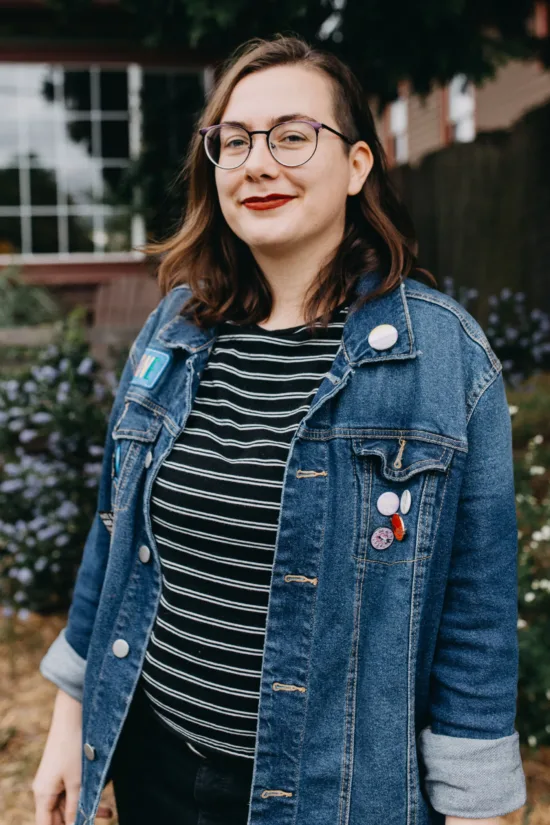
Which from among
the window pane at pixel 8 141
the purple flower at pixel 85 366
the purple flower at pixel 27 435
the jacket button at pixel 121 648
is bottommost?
the jacket button at pixel 121 648

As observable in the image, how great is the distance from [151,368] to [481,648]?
2.70 feet

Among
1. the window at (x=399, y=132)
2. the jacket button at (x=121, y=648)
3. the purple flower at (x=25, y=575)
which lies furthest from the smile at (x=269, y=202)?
the window at (x=399, y=132)

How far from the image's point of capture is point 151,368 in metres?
1.66

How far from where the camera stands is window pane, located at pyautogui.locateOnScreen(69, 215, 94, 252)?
891 centimetres

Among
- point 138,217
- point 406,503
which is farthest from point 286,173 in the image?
point 138,217

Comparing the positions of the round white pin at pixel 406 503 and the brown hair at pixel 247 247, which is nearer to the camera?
the round white pin at pixel 406 503

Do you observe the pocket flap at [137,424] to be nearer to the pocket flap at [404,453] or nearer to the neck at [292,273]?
the neck at [292,273]

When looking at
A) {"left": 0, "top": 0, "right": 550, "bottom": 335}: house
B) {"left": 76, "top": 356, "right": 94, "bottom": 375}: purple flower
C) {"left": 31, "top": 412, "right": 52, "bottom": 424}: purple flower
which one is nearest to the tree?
{"left": 76, "top": 356, "right": 94, "bottom": 375}: purple flower

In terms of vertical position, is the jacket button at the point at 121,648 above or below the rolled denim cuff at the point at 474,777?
above

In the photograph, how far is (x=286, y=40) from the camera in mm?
1590

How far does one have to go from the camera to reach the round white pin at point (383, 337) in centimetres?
139

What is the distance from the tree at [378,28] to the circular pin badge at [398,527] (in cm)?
245

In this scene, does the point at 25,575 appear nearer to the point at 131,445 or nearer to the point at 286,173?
the point at 131,445

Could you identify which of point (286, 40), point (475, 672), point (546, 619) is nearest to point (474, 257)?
point (546, 619)
